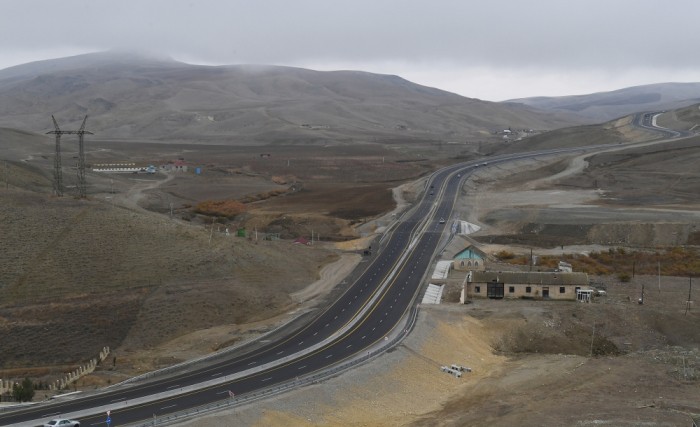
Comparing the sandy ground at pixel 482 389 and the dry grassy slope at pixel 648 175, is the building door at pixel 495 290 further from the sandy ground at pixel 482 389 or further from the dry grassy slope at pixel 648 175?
the dry grassy slope at pixel 648 175

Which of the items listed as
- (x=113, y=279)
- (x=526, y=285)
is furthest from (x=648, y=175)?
(x=113, y=279)

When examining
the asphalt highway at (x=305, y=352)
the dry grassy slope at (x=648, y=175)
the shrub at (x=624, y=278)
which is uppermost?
the dry grassy slope at (x=648, y=175)

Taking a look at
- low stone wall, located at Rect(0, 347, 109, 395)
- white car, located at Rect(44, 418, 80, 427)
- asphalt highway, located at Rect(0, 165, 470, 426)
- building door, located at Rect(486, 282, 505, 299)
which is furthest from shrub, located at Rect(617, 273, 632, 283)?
white car, located at Rect(44, 418, 80, 427)

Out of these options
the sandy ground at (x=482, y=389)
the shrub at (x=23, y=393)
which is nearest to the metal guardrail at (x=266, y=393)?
the sandy ground at (x=482, y=389)

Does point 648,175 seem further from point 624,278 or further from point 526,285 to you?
point 526,285

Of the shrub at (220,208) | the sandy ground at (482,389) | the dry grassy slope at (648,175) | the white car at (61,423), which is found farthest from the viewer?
the dry grassy slope at (648,175)

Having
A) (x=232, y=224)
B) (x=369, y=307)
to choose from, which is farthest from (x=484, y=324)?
(x=232, y=224)

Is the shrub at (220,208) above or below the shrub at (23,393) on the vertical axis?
above
